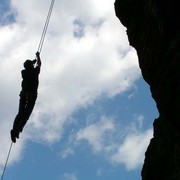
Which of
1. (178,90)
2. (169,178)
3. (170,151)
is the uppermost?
(178,90)

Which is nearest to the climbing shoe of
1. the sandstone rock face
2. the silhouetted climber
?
the silhouetted climber

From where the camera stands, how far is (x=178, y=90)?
13.6m

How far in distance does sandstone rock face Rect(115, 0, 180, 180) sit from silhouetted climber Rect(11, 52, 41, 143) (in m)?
3.88

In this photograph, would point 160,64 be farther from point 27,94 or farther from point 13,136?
point 13,136

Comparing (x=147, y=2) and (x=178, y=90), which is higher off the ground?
(x=147, y=2)

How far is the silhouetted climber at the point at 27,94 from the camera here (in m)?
16.0

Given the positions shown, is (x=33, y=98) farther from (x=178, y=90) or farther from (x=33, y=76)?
(x=178, y=90)

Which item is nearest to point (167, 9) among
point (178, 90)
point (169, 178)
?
point (178, 90)

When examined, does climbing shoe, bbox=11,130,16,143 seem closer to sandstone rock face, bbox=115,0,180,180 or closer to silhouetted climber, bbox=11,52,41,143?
silhouetted climber, bbox=11,52,41,143

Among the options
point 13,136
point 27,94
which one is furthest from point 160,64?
point 13,136

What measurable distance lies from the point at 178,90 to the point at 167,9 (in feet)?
8.31

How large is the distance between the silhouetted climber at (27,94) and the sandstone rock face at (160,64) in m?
3.88

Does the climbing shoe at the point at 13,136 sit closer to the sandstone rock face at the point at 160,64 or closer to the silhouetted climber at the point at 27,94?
the silhouetted climber at the point at 27,94

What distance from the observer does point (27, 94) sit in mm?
16141
